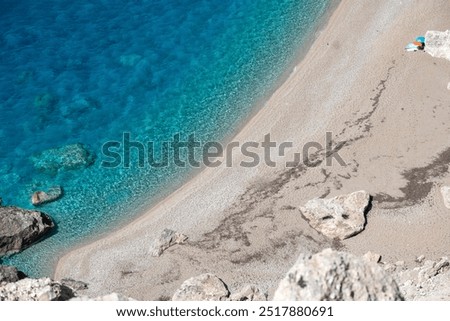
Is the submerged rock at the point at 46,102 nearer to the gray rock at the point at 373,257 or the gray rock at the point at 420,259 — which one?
the gray rock at the point at 373,257

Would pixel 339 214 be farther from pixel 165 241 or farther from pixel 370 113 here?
pixel 165 241

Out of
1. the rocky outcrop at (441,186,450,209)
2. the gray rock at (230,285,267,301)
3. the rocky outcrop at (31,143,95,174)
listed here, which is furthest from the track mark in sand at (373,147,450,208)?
the rocky outcrop at (31,143,95,174)

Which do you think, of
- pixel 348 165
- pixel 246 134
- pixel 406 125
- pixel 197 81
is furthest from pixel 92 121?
pixel 406 125

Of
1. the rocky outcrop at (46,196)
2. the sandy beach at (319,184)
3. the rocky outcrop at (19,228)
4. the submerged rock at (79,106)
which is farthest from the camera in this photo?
the submerged rock at (79,106)

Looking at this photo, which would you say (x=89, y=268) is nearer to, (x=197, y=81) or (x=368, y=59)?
(x=197, y=81)

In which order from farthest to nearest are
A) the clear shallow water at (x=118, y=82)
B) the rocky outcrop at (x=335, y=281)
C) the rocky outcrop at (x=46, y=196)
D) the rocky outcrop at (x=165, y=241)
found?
the clear shallow water at (x=118, y=82)
the rocky outcrop at (x=46, y=196)
the rocky outcrop at (x=165, y=241)
the rocky outcrop at (x=335, y=281)

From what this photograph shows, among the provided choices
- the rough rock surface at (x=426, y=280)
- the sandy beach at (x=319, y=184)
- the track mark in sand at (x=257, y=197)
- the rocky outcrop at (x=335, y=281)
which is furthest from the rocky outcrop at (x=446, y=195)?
the rocky outcrop at (x=335, y=281)
